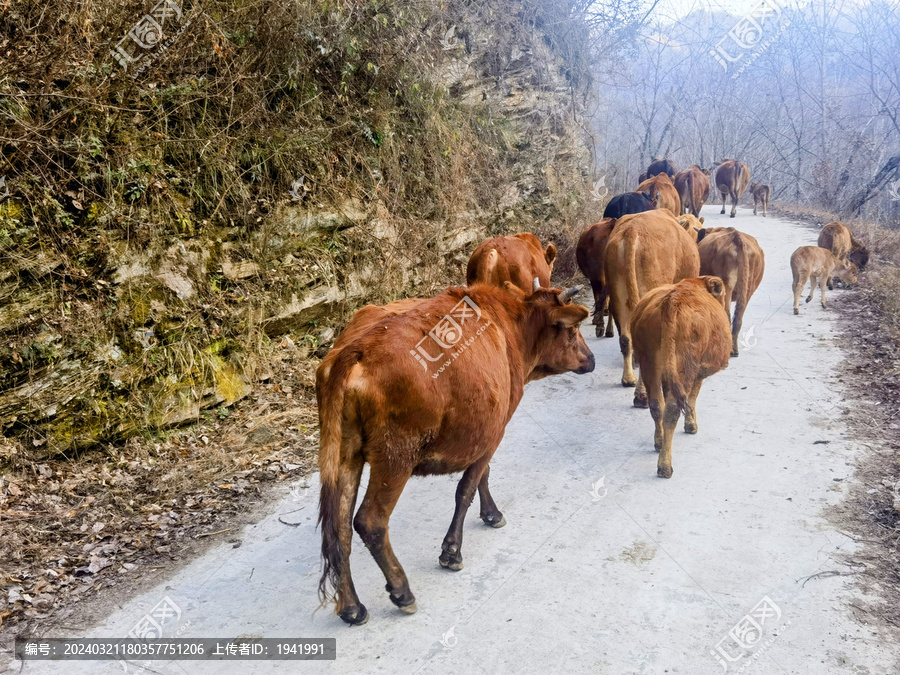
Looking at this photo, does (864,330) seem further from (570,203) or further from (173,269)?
(173,269)

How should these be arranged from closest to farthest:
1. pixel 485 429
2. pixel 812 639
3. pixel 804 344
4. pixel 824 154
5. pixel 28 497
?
pixel 812 639 < pixel 485 429 < pixel 28 497 < pixel 804 344 < pixel 824 154

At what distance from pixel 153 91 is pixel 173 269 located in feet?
5.82

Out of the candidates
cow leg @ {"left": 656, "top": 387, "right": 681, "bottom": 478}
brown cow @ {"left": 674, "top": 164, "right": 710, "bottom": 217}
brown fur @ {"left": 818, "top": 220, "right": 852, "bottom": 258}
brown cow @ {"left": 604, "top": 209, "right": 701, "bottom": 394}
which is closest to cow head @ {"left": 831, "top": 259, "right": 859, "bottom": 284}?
brown fur @ {"left": 818, "top": 220, "right": 852, "bottom": 258}

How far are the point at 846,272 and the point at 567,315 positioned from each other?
9.54 metres

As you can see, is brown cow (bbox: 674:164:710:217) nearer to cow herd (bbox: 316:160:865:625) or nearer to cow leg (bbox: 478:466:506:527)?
cow herd (bbox: 316:160:865:625)

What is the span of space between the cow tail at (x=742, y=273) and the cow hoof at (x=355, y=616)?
6.56 m

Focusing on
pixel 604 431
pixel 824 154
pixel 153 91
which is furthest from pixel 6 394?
pixel 824 154

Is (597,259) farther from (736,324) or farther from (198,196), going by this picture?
(198,196)

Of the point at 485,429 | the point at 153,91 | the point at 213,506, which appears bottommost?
the point at 213,506

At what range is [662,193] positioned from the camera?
1243 centimetres

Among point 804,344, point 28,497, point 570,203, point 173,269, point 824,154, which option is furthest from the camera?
point 824,154

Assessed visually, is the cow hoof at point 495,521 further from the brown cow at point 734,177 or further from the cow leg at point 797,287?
the brown cow at point 734,177

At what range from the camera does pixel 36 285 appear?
17.3 feet

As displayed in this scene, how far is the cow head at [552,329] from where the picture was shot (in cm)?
466
